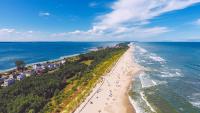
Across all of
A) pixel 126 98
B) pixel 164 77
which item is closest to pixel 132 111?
pixel 126 98

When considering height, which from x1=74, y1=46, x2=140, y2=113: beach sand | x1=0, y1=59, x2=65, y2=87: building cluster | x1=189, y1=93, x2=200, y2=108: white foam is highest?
x1=74, y1=46, x2=140, y2=113: beach sand

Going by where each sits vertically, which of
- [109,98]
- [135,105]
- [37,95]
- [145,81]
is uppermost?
[145,81]

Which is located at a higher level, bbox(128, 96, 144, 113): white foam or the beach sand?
the beach sand

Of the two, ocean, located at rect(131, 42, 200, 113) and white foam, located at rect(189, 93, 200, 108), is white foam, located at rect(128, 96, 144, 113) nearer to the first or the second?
ocean, located at rect(131, 42, 200, 113)

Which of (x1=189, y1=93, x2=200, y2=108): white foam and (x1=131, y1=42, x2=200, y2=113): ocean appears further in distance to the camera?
(x1=189, y1=93, x2=200, y2=108): white foam

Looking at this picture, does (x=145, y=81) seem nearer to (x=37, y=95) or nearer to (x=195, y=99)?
(x=195, y=99)

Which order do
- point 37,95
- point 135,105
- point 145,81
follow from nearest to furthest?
point 135,105, point 37,95, point 145,81

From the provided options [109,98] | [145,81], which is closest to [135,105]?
[109,98]

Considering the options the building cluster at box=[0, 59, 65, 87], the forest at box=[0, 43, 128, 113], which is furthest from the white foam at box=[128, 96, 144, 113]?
the building cluster at box=[0, 59, 65, 87]

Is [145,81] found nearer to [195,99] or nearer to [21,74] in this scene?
[195,99]

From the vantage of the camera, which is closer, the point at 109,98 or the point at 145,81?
the point at 109,98

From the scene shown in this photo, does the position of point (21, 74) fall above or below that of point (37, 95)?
below

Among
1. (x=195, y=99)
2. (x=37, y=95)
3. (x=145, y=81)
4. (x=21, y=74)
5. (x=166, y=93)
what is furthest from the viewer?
(x=21, y=74)
